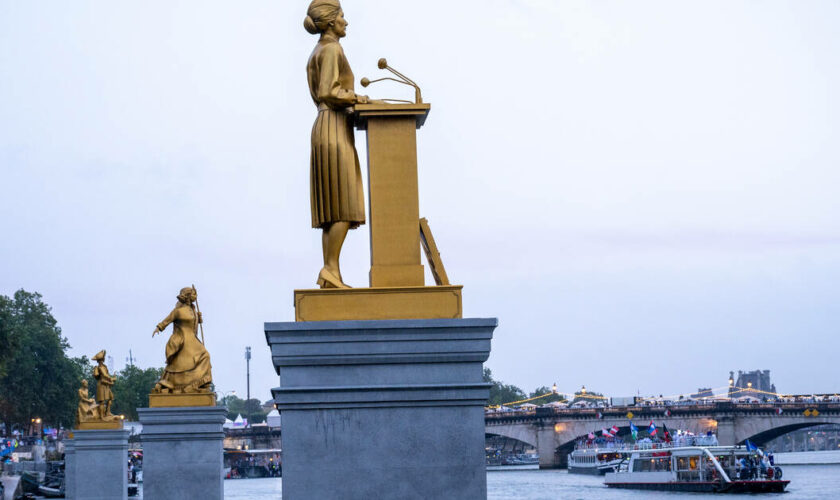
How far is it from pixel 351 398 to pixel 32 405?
91.9 m

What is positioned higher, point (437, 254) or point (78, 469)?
point (437, 254)

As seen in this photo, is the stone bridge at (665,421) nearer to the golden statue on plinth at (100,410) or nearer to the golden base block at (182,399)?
the golden statue on plinth at (100,410)

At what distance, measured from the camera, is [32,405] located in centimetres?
9681

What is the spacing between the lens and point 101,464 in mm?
27312

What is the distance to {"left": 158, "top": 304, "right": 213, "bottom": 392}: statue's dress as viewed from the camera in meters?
19.6

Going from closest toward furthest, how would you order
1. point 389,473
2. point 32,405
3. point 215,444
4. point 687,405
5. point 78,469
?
point 389,473
point 215,444
point 78,469
point 32,405
point 687,405

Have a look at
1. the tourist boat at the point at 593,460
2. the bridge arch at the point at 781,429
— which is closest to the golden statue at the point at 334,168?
the tourist boat at the point at 593,460

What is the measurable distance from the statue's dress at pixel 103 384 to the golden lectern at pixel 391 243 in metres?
19.0

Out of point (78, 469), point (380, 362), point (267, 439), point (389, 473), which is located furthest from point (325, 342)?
point (267, 439)

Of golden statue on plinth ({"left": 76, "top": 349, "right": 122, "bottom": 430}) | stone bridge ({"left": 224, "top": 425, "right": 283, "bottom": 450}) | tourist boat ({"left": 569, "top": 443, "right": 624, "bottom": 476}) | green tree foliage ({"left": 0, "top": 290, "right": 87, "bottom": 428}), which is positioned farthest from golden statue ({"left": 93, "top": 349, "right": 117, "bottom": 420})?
stone bridge ({"left": 224, "top": 425, "right": 283, "bottom": 450})

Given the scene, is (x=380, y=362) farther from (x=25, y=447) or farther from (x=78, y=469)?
(x=25, y=447)

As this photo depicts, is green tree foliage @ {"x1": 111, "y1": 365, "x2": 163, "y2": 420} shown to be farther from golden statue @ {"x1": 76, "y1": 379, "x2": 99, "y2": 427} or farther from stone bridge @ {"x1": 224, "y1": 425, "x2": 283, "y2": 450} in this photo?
golden statue @ {"x1": 76, "y1": 379, "x2": 99, "y2": 427}

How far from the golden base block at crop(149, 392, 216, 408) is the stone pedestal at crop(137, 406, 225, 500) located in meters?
0.14

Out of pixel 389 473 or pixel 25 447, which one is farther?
pixel 25 447
